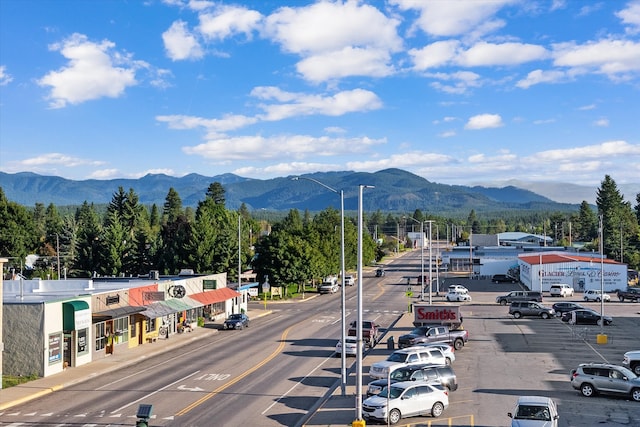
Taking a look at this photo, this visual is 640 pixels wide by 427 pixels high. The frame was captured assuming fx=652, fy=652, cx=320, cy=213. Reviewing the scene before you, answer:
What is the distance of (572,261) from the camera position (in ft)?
286

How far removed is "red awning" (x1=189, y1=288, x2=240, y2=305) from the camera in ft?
186

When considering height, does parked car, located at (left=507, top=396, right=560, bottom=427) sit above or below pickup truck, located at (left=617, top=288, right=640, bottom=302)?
above

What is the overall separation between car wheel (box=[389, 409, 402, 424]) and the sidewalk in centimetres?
1678

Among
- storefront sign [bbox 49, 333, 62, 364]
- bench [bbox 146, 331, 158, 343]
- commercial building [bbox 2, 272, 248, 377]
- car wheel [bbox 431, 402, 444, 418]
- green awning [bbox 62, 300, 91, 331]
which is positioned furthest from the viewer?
bench [bbox 146, 331, 158, 343]

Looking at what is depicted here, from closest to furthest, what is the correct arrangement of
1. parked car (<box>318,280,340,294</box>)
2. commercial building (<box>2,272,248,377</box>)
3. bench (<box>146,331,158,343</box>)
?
1. commercial building (<box>2,272,248,377</box>)
2. bench (<box>146,331,158,343</box>)
3. parked car (<box>318,280,340,294</box>)

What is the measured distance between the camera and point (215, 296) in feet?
195

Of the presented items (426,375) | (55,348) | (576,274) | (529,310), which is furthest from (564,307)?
(55,348)

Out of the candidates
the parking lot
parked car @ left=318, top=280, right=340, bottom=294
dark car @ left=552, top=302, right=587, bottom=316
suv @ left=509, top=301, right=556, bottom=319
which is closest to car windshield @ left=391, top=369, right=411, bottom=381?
the parking lot

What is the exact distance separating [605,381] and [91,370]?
27107 millimetres

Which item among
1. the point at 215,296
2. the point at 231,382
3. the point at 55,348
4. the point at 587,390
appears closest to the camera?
the point at 587,390

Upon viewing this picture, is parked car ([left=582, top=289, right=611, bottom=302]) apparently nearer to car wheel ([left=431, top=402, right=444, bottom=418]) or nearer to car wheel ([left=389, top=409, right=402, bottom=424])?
car wheel ([left=431, top=402, right=444, bottom=418])

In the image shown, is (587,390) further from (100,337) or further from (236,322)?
(236,322)

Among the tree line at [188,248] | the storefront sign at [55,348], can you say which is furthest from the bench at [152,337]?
the tree line at [188,248]

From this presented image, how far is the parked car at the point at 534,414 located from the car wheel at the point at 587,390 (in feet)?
24.9
